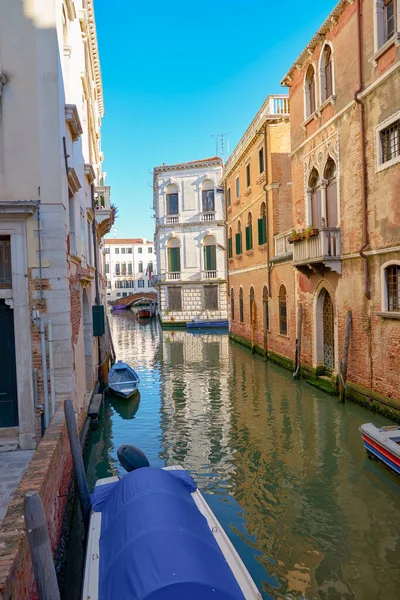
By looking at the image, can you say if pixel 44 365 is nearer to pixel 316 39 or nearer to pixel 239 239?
pixel 316 39

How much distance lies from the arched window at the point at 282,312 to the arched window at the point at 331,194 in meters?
4.17

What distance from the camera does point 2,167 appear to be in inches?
277

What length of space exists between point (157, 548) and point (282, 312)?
13.4 metres

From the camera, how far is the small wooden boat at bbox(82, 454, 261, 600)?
3.02 meters

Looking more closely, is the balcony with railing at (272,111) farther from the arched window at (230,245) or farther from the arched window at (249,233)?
the arched window at (230,245)

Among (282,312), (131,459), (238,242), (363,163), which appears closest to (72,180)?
(131,459)

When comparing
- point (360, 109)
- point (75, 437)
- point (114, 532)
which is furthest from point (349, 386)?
point (114, 532)

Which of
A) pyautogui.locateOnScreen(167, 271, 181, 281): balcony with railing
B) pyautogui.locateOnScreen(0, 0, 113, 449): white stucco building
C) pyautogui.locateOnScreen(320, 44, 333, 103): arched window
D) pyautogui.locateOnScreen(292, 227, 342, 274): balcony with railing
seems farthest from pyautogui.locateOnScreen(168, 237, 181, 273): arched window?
pyautogui.locateOnScreen(0, 0, 113, 449): white stucco building

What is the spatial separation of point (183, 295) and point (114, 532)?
29.9 meters

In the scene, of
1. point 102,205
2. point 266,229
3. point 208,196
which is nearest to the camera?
point 102,205

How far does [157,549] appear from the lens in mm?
3291

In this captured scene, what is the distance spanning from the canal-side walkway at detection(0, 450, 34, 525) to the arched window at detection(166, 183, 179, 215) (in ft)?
93.2

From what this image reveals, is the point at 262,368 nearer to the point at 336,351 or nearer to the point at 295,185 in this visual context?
the point at 336,351

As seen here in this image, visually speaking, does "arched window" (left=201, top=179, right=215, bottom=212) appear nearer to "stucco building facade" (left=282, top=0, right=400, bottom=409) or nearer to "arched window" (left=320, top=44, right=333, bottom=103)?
"stucco building facade" (left=282, top=0, right=400, bottom=409)
